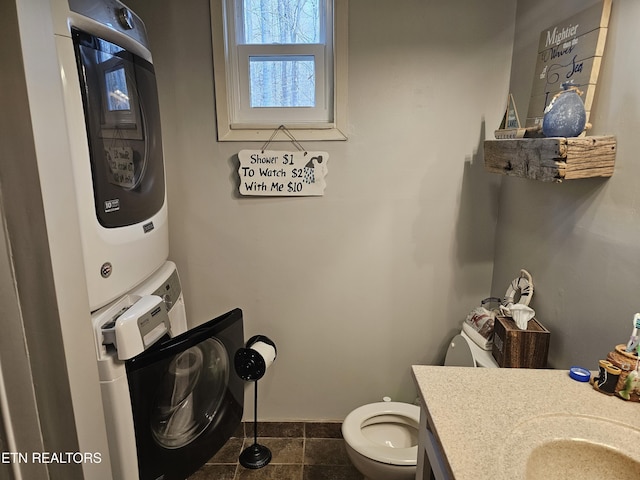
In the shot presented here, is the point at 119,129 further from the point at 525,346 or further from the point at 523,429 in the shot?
the point at 525,346

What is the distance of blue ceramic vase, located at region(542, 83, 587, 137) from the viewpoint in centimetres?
118

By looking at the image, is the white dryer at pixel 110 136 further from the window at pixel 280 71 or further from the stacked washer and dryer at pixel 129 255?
the window at pixel 280 71

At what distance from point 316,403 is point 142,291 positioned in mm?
1152

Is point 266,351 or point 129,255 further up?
point 129,255

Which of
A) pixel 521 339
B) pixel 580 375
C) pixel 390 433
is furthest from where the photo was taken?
pixel 390 433

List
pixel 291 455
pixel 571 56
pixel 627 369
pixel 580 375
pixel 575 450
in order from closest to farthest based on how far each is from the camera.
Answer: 1. pixel 575 450
2. pixel 627 369
3. pixel 580 375
4. pixel 571 56
5. pixel 291 455

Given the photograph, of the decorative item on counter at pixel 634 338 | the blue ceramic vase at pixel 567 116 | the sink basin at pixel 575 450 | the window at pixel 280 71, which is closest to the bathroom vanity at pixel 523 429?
the sink basin at pixel 575 450

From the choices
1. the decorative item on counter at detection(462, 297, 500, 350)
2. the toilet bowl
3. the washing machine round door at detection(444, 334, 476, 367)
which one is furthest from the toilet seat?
the decorative item on counter at detection(462, 297, 500, 350)

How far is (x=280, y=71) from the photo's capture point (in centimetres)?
188

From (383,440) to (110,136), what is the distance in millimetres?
1549

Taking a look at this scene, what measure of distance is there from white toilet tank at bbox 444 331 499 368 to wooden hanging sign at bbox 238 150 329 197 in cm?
87

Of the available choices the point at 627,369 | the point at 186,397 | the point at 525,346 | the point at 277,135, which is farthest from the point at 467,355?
the point at 277,135

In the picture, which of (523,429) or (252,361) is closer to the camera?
(523,429)

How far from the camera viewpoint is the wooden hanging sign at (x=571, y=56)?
47.7 inches
